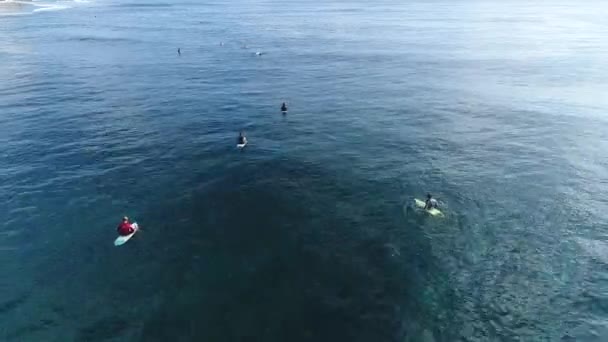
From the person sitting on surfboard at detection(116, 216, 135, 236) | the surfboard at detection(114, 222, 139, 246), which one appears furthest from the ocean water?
the person sitting on surfboard at detection(116, 216, 135, 236)

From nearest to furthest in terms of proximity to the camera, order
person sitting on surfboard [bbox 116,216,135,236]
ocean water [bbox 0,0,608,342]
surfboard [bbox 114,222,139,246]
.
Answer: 1. ocean water [bbox 0,0,608,342]
2. surfboard [bbox 114,222,139,246]
3. person sitting on surfboard [bbox 116,216,135,236]

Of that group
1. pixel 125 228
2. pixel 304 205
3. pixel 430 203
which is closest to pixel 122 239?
pixel 125 228

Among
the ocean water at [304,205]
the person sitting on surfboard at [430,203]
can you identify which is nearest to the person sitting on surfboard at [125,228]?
the ocean water at [304,205]

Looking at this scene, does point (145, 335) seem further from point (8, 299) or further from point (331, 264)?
point (331, 264)

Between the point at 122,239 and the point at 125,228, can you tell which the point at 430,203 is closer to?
the point at 125,228

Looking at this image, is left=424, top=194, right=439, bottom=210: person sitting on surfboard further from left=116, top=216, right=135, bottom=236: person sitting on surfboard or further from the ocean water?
left=116, top=216, right=135, bottom=236: person sitting on surfboard

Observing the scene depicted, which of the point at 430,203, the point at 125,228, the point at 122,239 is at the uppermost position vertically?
the point at 430,203

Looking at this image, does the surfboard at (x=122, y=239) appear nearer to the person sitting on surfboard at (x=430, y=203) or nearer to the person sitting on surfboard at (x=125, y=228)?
the person sitting on surfboard at (x=125, y=228)

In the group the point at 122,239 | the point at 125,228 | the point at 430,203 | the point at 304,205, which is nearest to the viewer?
the point at 122,239

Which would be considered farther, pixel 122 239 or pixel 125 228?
pixel 125 228

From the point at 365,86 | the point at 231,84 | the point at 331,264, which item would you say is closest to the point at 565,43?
the point at 365,86
